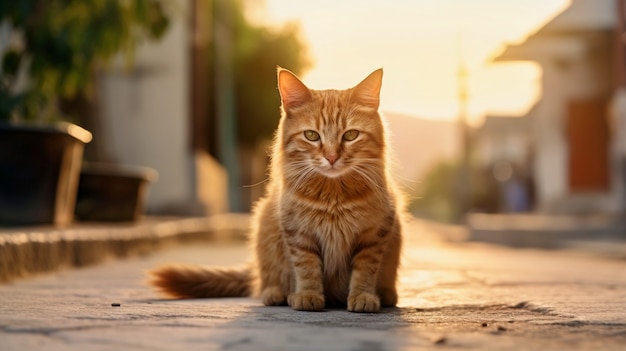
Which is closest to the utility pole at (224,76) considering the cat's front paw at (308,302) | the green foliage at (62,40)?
the green foliage at (62,40)

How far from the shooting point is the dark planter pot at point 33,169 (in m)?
6.18

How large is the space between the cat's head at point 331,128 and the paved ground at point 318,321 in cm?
58

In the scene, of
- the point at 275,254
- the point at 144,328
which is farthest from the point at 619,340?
the point at 275,254

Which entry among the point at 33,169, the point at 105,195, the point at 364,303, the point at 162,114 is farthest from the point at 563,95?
the point at 364,303

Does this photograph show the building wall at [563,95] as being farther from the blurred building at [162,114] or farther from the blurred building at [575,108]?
the blurred building at [162,114]

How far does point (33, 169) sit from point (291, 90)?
11.9ft

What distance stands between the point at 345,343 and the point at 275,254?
1366mm

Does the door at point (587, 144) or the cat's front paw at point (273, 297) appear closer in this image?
the cat's front paw at point (273, 297)

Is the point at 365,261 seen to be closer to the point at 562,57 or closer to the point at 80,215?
the point at 80,215

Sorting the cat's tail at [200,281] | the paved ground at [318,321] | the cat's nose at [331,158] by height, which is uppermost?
the cat's nose at [331,158]

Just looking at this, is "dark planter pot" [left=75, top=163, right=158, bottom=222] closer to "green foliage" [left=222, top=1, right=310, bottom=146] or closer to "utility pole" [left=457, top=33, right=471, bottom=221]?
"utility pole" [left=457, top=33, right=471, bottom=221]

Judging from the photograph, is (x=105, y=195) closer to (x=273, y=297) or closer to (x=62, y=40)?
(x=62, y=40)

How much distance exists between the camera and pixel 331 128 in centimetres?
328

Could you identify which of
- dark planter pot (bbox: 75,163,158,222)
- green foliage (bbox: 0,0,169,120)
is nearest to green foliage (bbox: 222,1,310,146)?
dark planter pot (bbox: 75,163,158,222)
